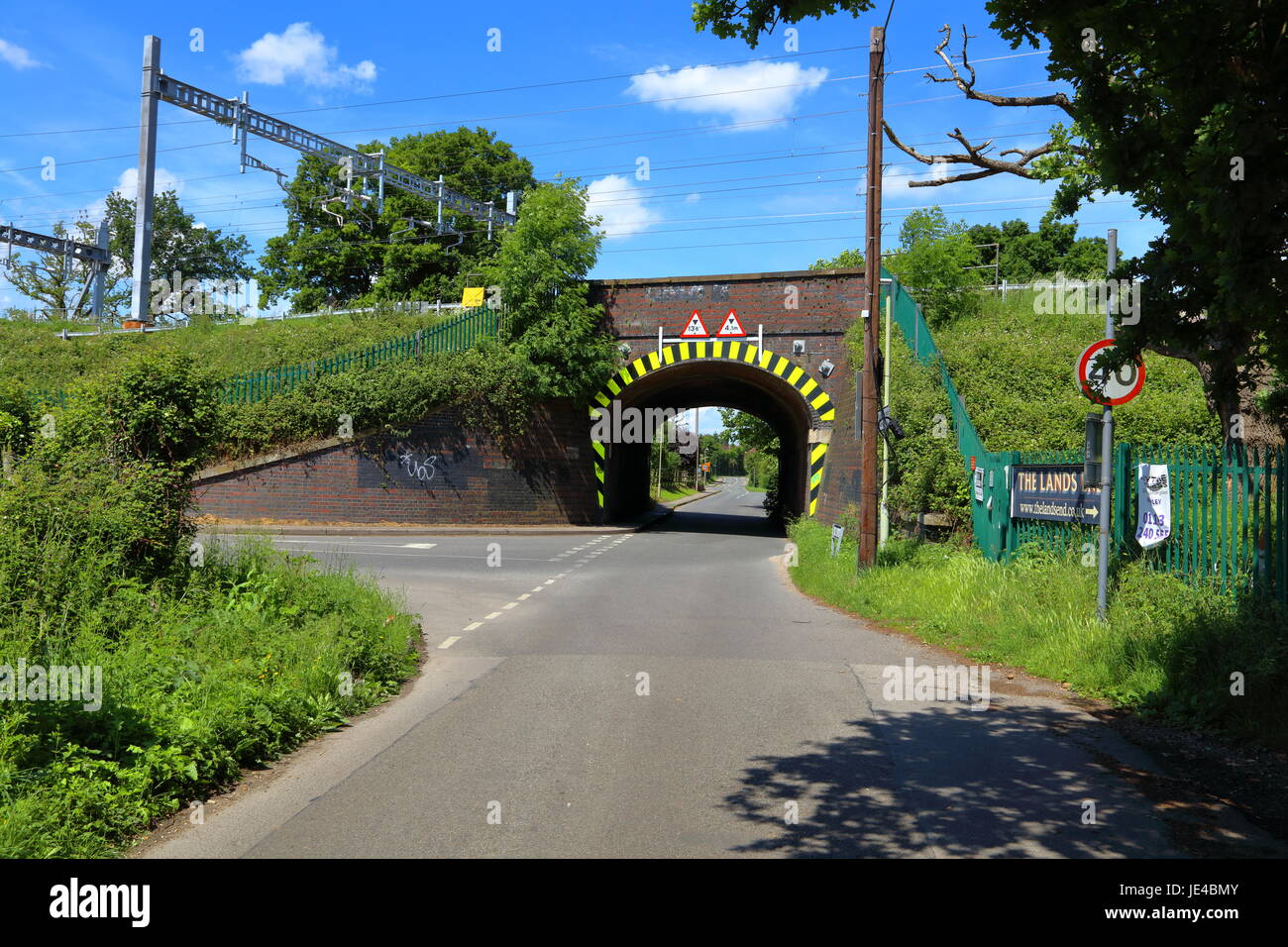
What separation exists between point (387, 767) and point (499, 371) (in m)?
23.2

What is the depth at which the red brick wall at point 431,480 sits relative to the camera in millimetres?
26984

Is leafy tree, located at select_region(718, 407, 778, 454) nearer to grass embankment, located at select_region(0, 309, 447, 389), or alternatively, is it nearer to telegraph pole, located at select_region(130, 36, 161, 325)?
grass embankment, located at select_region(0, 309, 447, 389)

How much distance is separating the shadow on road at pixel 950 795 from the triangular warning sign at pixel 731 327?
22.5 meters

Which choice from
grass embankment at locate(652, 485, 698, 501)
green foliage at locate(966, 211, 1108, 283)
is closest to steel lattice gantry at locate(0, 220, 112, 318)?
grass embankment at locate(652, 485, 698, 501)

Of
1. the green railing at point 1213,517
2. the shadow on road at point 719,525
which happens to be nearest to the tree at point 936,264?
the shadow on road at point 719,525

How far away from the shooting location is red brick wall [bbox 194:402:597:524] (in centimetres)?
2698

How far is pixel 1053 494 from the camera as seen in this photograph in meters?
12.1

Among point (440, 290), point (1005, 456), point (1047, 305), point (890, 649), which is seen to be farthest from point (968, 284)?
point (440, 290)

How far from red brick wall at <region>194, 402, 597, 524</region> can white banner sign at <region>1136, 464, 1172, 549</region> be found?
20936 millimetres

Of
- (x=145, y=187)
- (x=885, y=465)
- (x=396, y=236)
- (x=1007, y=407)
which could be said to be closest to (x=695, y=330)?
(x=1007, y=407)

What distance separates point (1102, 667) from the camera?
847cm

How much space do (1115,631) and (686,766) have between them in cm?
485

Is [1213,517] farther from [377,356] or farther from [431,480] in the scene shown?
[377,356]
